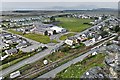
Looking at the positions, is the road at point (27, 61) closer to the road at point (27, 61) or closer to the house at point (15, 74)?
the road at point (27, 61)

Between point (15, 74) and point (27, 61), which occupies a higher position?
point (27, 61)

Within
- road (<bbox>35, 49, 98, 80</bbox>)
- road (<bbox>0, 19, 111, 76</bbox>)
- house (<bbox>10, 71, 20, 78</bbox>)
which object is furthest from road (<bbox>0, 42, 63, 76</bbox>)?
road (<bbox>35, 49, 98, 80</bbox>)

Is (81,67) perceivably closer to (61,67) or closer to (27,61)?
(61,67)

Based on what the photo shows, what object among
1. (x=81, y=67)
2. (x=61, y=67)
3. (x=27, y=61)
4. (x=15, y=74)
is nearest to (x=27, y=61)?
(x=27, y=61)

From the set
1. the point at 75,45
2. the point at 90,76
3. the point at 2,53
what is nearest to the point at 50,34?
the point at 75,45

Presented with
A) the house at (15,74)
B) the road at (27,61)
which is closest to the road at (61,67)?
the house at (15,74)

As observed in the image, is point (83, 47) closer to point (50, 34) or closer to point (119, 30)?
point (50, 34)

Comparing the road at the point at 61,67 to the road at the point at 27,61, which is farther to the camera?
the road at the point at 27,61

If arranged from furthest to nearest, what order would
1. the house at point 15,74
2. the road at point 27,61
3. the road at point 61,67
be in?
the road at point 27,61 → the road at point 61,67 → the house at point 15,74

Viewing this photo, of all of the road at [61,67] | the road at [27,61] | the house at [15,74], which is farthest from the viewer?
the road at [27,61]
